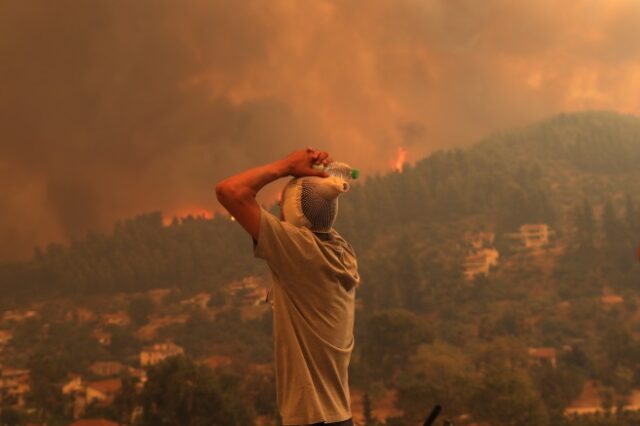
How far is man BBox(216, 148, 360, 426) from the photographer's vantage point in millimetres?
1462

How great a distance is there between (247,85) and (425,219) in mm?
4143

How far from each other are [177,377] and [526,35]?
9.56 m

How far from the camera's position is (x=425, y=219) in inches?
592

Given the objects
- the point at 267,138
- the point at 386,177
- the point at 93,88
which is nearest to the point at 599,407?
the point at 386,177

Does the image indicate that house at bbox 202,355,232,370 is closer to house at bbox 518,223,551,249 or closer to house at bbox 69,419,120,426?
house at bbox 69,419,120,426

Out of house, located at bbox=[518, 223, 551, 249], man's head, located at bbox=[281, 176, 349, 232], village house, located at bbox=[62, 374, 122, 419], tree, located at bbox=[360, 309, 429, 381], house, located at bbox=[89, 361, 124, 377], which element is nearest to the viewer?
man's head, located at bbox=[281, 176, 349, 232]

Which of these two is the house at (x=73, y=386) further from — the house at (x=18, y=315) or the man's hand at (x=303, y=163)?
the man's hand at (x=303, y=163)

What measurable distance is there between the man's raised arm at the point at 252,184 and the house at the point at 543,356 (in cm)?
1079

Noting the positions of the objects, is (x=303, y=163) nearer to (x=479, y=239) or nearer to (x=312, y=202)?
(x=312, y=202)

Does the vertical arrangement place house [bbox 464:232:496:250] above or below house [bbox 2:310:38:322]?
above

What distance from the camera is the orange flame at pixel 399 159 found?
48.4 ft

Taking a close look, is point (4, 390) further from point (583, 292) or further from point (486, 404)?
point (583, 292)

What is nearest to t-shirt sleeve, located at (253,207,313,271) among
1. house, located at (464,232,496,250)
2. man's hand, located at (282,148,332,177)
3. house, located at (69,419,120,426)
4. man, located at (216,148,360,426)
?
man, located at (216,148,360,426)

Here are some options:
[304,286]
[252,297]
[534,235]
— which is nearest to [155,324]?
[252,297]
